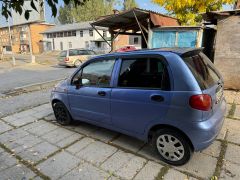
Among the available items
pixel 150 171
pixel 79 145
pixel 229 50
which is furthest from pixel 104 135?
pixel 229 50

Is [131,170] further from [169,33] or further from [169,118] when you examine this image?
[169,33]

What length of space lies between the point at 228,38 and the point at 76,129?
5.57 m

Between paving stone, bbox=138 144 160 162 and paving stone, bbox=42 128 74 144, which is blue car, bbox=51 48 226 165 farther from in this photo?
paving stone, bbox=42 128 74 144

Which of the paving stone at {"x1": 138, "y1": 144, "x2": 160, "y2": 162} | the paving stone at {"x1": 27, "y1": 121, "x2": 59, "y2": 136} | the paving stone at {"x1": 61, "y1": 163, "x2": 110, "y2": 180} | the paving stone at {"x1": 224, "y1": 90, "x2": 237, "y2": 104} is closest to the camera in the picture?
the paving stone at {"x1": 61, "y1": 163, "x2": 110, "y2": 180}

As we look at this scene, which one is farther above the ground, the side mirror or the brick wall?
the brick wall

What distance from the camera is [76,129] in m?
4.46

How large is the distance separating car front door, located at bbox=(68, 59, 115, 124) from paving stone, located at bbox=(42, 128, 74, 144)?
0.43 m

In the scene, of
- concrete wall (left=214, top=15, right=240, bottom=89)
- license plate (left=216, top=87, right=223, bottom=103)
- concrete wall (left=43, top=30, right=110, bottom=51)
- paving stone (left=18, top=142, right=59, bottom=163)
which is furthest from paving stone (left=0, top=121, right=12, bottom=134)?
concrete wall (left=43, top=30, right=110, bottom=51)

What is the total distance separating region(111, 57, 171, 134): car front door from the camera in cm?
283

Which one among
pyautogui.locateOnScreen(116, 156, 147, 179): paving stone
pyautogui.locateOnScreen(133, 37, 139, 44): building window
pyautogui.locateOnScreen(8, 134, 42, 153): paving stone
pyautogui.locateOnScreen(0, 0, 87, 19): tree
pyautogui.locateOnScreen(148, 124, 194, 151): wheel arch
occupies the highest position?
pyautogui.locateOnScreen(133, 37, 139, 44): building window

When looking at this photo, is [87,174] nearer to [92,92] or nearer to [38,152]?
[38,152]

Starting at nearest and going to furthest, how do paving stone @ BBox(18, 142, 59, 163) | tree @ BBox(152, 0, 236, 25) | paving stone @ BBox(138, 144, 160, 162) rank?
paving stone @ BBox(138, 144, 160, 162) < paving stone @ BBox(18, 142, 59, 163) < tree @ BBox(152, 0, 236, 25)

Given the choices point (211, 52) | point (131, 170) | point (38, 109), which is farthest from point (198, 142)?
point (211, 52)

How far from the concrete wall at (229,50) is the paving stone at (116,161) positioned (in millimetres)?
5122
